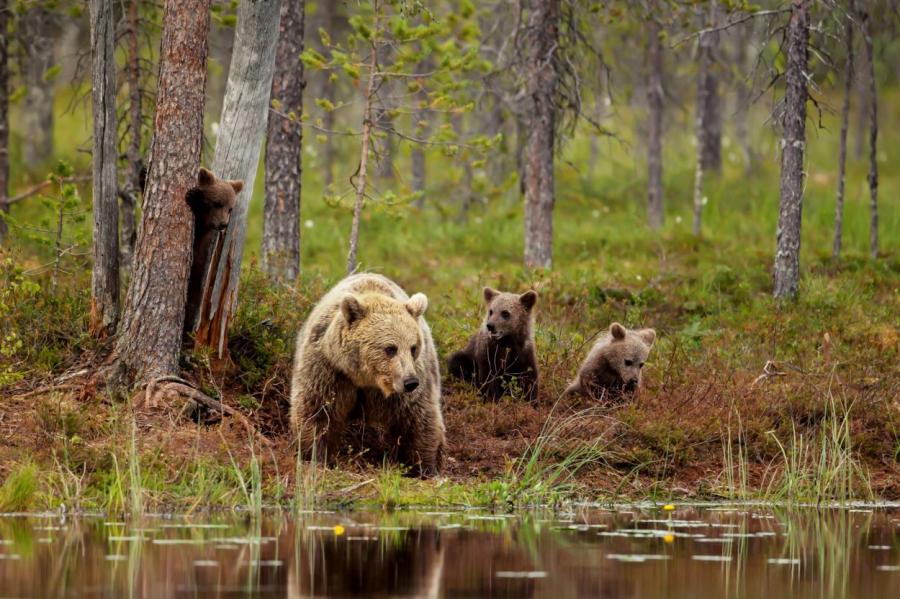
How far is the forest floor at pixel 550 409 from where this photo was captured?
979cm

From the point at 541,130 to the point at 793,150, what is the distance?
4429 millimetres

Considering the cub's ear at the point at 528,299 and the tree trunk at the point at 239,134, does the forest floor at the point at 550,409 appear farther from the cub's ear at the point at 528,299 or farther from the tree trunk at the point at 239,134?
the cub's ear at the point at 528,299

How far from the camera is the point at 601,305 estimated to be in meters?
17.4

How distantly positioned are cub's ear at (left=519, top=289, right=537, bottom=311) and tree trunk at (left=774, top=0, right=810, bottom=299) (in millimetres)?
5176

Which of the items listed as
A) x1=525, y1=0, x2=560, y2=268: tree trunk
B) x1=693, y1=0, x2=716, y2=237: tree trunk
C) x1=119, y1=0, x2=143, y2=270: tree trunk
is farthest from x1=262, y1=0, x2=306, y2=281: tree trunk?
x1=693, y1=0, x2=716, y2=237: tree trunk

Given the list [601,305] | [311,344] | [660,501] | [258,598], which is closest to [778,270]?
[601,305]

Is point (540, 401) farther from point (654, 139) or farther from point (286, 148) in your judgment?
point (654, 139)

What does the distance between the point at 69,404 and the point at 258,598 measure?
188 inches

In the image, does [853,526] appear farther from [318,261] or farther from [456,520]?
[318,261]

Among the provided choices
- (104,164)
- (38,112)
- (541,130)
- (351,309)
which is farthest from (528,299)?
(38,112)

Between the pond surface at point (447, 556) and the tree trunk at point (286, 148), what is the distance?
8.27 meters

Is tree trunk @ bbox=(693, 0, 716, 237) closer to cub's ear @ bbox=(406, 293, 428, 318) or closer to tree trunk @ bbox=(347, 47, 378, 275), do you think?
tree trunk @ bbox=(347, 47, 378, 275)

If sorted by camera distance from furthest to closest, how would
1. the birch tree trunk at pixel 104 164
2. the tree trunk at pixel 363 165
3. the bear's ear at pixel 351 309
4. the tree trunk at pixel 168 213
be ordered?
the tree trunk at pixel 363 165 → the birch tree trunk at pixel 104 164 → the tree trunk at pixel 168 213 → the bear's ear at pixel 351 309

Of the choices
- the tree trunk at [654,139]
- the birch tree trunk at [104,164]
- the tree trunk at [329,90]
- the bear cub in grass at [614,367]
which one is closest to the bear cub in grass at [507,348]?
the bear cub in grass at [614,367]
